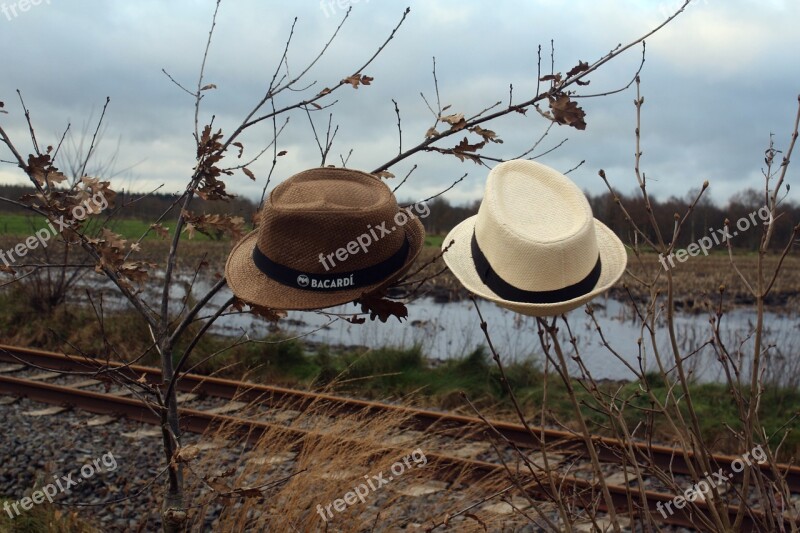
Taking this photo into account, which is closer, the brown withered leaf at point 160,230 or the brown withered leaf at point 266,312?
the brown withered leaf at point 266,312

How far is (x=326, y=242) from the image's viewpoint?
7.16 ft

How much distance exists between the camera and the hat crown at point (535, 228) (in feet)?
6.22

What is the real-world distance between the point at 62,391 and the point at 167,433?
16.1ft

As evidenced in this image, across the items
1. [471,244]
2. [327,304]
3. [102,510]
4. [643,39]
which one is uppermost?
[643,39]

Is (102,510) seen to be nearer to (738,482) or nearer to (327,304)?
(327,304)

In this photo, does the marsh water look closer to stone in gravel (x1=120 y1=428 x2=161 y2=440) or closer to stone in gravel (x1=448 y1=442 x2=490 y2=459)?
stone in gravel (x1=448 y1=442 x2=490 y2=459)

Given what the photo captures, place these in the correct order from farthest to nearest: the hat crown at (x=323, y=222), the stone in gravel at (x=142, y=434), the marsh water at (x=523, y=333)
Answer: the marsh water at (x=523, y=333), the stone in gravel at (x=142, y=434), the hat crown at (x=323, y=222)

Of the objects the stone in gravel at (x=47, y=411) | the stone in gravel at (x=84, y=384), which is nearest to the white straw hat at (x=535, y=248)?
the stone in gravel at (x=47, y=411)

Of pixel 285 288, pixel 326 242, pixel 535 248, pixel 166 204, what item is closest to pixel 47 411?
pixel 166 204

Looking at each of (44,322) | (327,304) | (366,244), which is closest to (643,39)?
(366,244)

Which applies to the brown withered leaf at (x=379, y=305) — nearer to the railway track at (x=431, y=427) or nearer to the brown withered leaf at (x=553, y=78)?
the brown withered leaf at (x=553, y=78)

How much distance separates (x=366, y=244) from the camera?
7.27ft

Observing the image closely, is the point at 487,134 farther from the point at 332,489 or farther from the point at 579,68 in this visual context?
the point at 332,489

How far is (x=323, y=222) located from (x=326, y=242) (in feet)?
0.20
